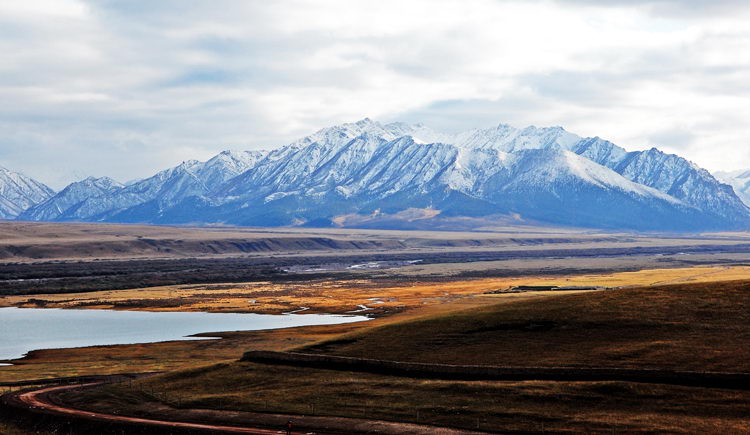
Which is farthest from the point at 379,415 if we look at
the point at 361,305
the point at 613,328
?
the point at 361,305

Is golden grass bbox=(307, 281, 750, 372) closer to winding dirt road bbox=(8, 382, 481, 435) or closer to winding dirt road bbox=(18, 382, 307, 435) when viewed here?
winding dirt road bbox=(8, 382, 481, 435)

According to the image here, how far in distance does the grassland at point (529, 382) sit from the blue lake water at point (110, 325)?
4670 cm

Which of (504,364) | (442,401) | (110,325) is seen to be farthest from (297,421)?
(110,325)

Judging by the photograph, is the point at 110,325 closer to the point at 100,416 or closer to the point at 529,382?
the point at 100,416

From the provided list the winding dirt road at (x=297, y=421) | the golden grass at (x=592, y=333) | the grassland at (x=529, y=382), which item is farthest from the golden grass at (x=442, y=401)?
the golden grass at (x=592, y=333)

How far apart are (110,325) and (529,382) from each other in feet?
321

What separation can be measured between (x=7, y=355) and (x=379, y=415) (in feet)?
225

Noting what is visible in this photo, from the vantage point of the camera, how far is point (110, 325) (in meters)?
150

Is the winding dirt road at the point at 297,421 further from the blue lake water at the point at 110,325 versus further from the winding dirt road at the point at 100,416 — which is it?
the blue lake water at the point at 110,325

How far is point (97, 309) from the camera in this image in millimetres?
176750

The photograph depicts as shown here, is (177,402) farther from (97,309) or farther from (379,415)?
(97,309)

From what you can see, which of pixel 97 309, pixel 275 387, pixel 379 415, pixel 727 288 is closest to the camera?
pixel 379 415

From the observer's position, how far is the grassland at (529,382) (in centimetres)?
6072

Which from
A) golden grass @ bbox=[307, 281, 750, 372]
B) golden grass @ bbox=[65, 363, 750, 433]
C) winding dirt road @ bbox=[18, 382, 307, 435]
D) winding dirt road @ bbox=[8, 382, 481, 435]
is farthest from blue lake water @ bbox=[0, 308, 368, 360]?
golden grass @ bbox=[307, 281, 750, 372]
